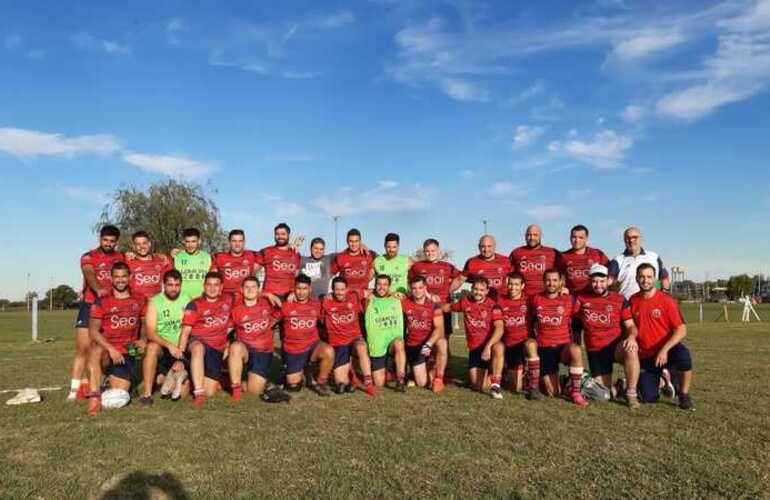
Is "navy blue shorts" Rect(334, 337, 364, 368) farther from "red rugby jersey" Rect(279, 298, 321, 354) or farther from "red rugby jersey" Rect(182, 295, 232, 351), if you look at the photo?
"red rugby jersey" Rect(182, 295, 232, 351)

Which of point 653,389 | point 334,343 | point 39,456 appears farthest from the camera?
point 334,343

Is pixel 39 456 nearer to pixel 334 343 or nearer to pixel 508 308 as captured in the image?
pixel 334 343

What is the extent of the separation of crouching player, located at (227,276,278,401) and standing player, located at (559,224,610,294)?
4.08 metres

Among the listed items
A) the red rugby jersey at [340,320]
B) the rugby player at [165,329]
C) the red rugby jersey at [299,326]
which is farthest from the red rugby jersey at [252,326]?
the red rugby jersey at [340,320]

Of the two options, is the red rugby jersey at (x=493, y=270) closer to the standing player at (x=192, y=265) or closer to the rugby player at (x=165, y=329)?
the standing player at (x=192, y=265)

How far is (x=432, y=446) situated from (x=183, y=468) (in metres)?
1.89

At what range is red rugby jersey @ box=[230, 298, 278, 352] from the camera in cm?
739

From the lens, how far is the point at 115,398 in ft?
21.0

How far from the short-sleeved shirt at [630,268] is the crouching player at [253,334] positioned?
4.66 m

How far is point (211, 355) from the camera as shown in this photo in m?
7.12

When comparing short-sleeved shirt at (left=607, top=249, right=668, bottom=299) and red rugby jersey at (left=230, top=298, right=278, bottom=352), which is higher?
short-sleeved shirt at (left=607, top=249, right=668, bottom=299)

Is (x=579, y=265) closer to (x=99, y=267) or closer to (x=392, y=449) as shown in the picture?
(x=392, y=449)

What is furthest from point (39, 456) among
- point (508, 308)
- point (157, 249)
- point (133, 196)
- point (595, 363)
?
point (133, 196)

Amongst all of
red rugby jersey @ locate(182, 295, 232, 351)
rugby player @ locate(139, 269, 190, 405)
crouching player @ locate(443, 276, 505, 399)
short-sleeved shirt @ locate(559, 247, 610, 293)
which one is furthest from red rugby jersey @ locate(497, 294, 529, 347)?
rugby player @ locate(139, 269, 190, 405)
